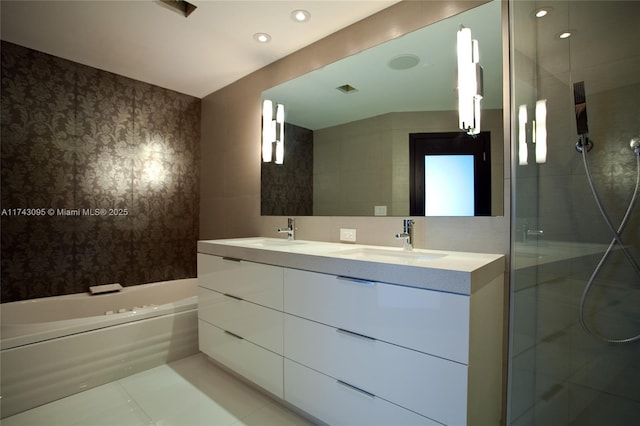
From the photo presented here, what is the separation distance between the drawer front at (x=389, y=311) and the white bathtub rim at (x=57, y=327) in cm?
120

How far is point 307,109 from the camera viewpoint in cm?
223

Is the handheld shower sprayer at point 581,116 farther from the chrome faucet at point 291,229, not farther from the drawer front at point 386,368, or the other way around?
the chrome faucet at point 291,229

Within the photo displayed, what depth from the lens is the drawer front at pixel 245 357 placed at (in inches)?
62.2

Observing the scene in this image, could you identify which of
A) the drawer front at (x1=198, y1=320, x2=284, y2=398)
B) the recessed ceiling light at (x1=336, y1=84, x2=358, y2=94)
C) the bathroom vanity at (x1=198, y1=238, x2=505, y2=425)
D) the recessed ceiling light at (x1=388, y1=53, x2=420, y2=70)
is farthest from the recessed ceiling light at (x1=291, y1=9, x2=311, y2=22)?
the drawer front at (x1=198, y1=320, x2=284, y2=398)

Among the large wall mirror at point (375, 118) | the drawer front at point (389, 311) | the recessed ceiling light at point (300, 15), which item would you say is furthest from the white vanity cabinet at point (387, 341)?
the recessed ceiling light at point (300, 15)

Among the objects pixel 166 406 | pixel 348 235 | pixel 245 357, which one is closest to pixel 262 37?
pixel 348 235

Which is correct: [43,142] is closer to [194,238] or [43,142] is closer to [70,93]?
[70,93]

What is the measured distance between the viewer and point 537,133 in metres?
1.36

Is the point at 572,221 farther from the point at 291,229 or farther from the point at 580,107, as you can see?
the point at 291,229

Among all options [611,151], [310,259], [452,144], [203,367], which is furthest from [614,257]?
[203,367]

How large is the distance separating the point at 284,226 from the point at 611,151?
189 cm

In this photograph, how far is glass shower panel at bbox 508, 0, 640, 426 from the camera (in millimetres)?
1186

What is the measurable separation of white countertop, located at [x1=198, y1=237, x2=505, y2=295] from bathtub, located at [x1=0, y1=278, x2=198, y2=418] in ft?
2.73

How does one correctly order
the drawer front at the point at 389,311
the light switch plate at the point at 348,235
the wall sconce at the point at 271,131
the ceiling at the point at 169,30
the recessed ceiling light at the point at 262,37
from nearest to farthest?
the drawer front at the point at 389,311
the ceiling at the point at 169,30
the light switch plate at the point at 348,235
the recessed ceiling light at the point at 262,37
the wall sconce at the point at 271,131
